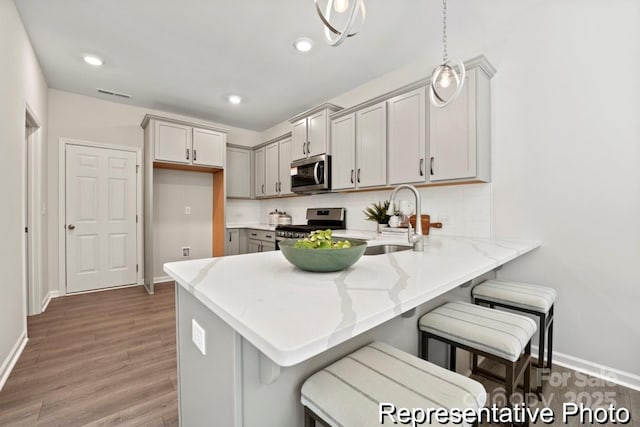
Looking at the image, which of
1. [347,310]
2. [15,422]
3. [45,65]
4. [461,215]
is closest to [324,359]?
[347,310]

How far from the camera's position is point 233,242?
4703 mm

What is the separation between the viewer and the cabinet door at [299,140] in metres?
3.82

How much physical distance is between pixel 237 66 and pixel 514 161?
287cm


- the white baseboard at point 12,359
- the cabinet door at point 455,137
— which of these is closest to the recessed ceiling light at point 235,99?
the cabinet door at point 455,137

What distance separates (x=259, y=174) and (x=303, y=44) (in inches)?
102

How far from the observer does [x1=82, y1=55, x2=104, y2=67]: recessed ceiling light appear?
9.52 ft

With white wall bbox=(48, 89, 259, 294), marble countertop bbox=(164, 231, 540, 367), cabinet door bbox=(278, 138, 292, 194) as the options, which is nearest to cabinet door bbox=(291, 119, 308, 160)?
cabinet door bbox=(278, 138, 292, 194)

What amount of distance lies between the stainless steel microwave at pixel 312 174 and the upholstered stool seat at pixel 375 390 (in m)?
2.71

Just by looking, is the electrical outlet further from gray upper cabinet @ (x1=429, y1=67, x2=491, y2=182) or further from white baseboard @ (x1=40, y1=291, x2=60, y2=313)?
white baseboard @ (x1=40, y1=291, x2=60, y2=313)

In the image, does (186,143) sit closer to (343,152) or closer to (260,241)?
(260,241)

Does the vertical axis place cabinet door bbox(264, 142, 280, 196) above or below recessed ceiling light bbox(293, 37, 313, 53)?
below

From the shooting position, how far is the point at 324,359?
1.00 metres

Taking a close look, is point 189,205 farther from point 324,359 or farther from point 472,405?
point 472,405

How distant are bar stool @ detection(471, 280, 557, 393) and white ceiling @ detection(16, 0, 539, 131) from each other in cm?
215
